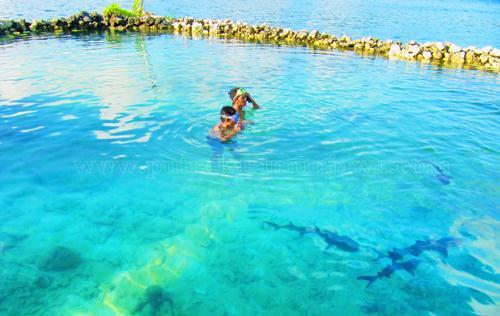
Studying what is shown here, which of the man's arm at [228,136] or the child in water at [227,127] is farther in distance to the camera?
the man's arm at [228,136]

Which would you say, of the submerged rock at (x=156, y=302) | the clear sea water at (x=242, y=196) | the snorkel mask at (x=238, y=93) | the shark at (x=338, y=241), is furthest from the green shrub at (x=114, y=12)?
the submerged rock at (x=156, y=302)

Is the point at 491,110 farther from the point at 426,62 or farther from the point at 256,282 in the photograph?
the point at 256,282

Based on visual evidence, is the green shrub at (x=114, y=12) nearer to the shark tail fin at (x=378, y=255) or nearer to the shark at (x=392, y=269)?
the shark tail fin at (x=378, y=255)

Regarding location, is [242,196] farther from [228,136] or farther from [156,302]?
[156,302]

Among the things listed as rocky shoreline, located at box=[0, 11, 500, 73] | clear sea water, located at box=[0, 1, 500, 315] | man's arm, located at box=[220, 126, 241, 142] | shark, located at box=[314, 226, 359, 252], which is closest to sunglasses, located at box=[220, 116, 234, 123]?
man's arm, located at box=[220, 126, 241, 142]

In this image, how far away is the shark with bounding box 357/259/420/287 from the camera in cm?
513

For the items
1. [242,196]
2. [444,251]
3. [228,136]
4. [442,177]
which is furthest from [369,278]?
[228,136]

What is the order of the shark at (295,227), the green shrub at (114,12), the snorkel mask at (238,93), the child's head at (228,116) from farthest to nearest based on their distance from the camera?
1. the green shrub at (114,12)
2. the snorkel mask at (238,93)
3. the child's head at (228,116)
4. the shark at (295,227)

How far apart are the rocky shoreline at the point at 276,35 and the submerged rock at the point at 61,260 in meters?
21.4

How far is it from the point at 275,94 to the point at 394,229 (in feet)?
27.3

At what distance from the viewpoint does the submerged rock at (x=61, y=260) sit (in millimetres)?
5320

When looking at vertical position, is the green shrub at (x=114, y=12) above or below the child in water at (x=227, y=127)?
above

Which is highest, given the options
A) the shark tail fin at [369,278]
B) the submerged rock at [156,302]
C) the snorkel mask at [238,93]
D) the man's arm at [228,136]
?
the snorkel mask at [238,93]

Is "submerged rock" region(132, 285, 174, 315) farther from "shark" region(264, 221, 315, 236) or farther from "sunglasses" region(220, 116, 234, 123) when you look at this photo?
"sunglasses" region(220, 116, 234, 123)
